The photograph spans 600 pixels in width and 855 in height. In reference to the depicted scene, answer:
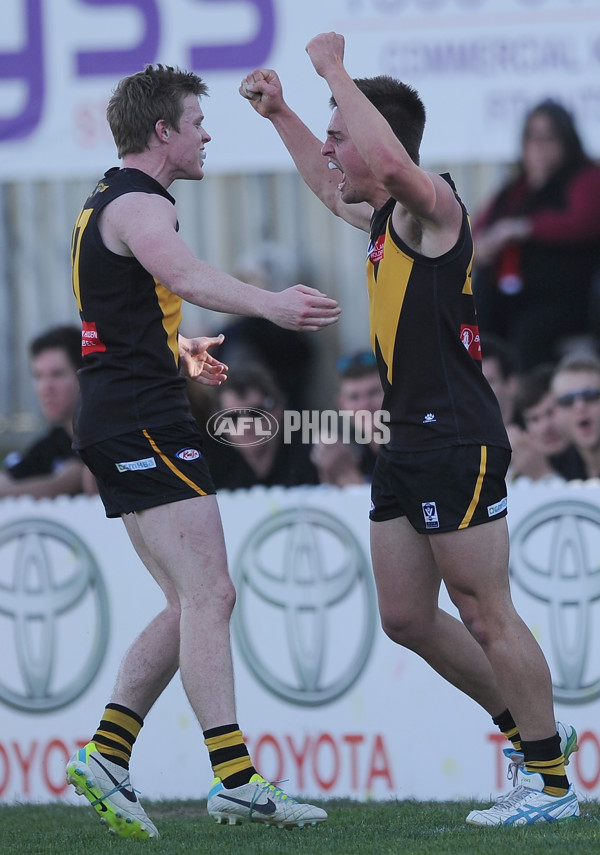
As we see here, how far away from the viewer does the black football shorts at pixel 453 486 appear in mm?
3984

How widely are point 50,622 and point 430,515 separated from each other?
8.17 feet

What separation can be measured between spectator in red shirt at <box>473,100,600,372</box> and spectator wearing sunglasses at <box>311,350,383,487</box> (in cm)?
75

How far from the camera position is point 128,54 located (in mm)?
6750

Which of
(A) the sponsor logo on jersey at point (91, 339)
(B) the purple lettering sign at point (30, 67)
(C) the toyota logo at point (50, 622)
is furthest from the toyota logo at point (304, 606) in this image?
(B) the purple lettering sign at point (30, 67)

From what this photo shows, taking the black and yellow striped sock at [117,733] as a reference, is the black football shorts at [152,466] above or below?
above

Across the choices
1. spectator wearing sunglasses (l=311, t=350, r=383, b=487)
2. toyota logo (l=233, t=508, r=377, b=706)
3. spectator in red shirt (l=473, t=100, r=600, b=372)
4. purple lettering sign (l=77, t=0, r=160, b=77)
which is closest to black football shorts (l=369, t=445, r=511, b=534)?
toyota logo (l=233, t=508, r=377, b=706)

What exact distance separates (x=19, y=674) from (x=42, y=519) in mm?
671

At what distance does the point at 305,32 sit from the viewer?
22.2 feet

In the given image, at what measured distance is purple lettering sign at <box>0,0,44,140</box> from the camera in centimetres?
674

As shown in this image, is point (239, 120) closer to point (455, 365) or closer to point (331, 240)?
point (331, 240)

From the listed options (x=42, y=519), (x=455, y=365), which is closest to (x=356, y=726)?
(x=42, y=519)

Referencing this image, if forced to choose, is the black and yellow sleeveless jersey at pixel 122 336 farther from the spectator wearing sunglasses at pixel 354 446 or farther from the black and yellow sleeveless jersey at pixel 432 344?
the spectator wearing sunglasses at pixel 354 446

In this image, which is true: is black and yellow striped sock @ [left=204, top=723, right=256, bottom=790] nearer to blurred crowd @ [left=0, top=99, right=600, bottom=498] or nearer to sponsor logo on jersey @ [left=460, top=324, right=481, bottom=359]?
sponsor logo on jersey @ [left=460, top=324, right=481, bottom=359]

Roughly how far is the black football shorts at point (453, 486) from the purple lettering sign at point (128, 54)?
343 cm
